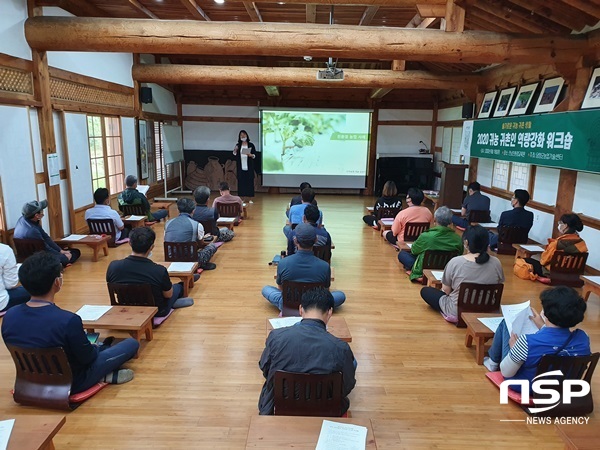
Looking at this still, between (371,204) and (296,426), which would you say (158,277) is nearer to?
(296,426)

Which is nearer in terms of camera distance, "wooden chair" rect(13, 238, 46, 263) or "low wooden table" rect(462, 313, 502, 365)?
"low wooden table" rect(462, 313, 502, 365)

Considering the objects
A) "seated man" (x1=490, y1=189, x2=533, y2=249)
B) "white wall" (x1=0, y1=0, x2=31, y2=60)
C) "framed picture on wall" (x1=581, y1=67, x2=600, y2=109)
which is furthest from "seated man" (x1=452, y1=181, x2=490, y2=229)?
"white wall" (x1=0, y1=0, x2=31, y2=60)

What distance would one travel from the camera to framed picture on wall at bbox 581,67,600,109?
5168 millimetres

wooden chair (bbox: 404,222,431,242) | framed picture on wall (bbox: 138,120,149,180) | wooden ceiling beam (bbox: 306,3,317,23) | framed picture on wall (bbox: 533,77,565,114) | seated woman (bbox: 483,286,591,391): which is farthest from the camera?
framed picture on wall (bbox: 138,120,149,180)

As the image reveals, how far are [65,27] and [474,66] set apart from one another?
7.49 m

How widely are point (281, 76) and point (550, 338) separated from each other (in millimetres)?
7073

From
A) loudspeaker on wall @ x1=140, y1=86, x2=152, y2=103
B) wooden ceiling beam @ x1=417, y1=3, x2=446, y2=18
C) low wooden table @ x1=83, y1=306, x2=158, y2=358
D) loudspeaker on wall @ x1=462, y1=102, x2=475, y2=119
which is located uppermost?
wooden ceiling beam @ x1=417, y1=3, x2=446, y2=18

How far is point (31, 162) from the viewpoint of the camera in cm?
548

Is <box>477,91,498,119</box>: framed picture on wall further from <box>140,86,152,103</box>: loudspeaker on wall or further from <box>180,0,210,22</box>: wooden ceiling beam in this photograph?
<box>140,86,152,103</box>: loudspeaker on wall

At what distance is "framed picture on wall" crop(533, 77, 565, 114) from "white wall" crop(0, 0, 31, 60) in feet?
24.0

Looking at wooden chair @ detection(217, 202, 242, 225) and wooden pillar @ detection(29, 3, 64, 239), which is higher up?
wooden pillar @ detection(29, 3, 64, 239)

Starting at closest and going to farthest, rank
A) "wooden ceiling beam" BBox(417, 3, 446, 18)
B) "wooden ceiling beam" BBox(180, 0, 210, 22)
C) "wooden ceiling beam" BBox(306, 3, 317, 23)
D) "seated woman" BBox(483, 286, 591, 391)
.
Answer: "seated woman" BBox(483, 286, 591, 391)
"wooden ceiling beam" BBox(417, 3, 446, 18)
"wooden ceiling beam" BBox(180, 0, 210, 22)
"wooden ceiling beam" BBox(306, 3, 317, 23)

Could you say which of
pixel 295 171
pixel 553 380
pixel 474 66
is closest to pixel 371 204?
pixel 295 171

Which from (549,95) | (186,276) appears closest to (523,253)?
(549,95)
